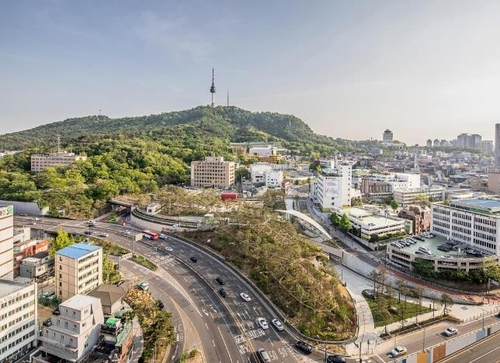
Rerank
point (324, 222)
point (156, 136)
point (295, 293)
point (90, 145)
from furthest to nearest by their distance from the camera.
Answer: point (156, 136), point (90, 145), point (324, 222), point (295, 293)

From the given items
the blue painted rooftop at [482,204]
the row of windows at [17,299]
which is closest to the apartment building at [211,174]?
the blue painted rooftop at [482,204]

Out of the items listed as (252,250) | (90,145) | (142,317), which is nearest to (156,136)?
(90,145)

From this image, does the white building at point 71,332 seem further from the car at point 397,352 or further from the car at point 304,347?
the car at point 397,352

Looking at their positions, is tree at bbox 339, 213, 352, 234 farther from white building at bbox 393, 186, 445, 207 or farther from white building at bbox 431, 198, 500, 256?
white building at bbox 393, 186, 445, 207

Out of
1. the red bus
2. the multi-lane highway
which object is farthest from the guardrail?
the red bus

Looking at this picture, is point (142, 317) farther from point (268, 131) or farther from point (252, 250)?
point (268, 131)

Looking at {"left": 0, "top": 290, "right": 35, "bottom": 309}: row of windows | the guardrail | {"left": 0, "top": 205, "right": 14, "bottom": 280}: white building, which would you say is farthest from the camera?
{"left": 0, "top": 205, "right": 14, "bottom": 280}: white building
